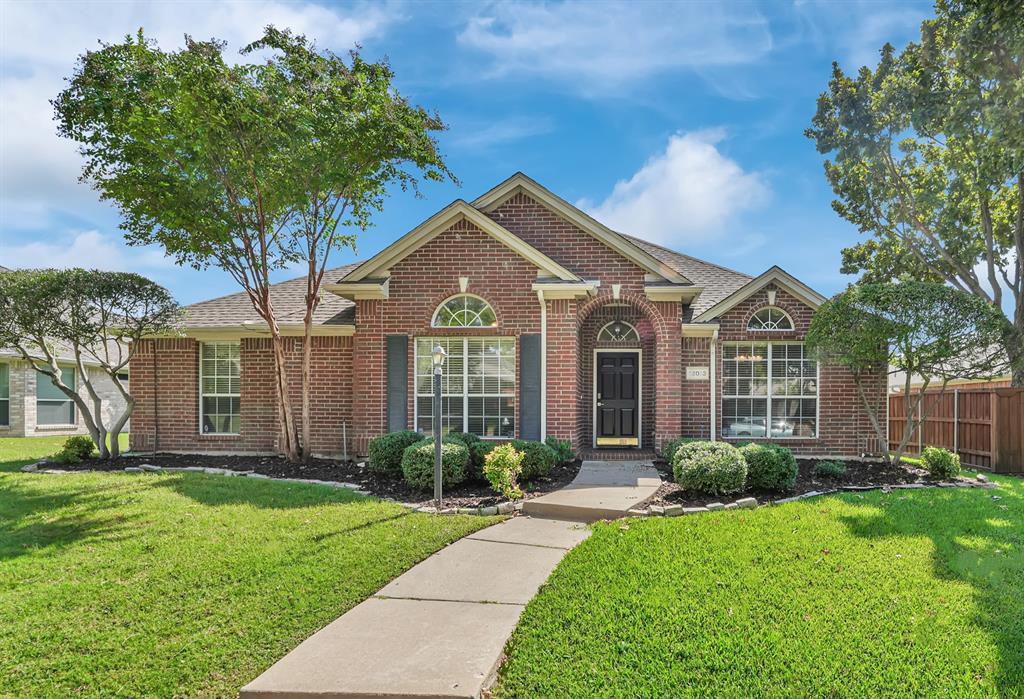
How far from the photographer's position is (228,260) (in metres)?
12.4

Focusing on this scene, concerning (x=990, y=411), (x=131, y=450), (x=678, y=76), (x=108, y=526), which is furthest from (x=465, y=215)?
(x=990, y=411)

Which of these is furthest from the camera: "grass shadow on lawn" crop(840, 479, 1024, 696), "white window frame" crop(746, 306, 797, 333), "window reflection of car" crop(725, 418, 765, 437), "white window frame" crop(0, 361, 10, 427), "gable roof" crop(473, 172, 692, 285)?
"white window frame" crop(0, 361, 10, 427)

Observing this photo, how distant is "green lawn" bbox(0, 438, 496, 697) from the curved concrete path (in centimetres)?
27

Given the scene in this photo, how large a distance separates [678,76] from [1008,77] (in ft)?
22.6

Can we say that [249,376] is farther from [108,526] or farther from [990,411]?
[990,411]

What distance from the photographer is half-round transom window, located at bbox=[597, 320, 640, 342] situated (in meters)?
13.8

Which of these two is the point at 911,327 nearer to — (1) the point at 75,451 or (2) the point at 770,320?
(2) the point at 770,320

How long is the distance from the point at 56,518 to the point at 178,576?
345 cm

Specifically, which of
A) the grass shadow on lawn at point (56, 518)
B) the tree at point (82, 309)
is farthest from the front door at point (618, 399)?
the tree at point (82, 309)

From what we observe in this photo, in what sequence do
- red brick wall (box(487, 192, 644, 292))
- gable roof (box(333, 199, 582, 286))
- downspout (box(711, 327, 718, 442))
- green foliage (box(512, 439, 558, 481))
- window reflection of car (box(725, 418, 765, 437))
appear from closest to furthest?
1. green foliage (box(512, 439, 558, 481))
2. gable roof (box(333, 199, 582, 286))
3. red brick wall (box(487, 192, 644, 292))
4. downspout (box(711, 327, 718, 442))
5. window reflection of car (box(725, 418, 765, 437))

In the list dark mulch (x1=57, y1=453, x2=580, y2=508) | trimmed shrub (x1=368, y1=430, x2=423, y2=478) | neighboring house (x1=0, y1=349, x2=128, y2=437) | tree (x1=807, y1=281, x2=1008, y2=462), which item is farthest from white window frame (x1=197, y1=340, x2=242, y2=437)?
tree (x1=807, y1=281, x2=1008, y2=462)

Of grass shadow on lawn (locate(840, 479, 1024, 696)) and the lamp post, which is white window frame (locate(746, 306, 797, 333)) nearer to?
grass shadow on lawn (locate(840, 479, 1024, 696))

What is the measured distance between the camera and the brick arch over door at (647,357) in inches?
495

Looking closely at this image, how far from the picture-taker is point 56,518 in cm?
760
